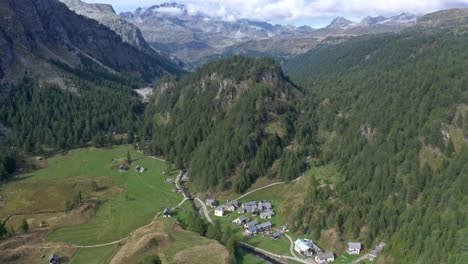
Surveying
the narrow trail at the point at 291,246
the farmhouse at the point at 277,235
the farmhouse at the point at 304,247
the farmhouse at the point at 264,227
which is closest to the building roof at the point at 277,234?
the farmhouse at the point at 277,235

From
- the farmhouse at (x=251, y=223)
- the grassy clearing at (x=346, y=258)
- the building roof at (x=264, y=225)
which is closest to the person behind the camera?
the grassy clearing at (x=346, y=258)

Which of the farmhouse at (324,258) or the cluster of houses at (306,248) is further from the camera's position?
the cluster of houses at (306,248)

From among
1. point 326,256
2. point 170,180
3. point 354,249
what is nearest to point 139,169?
point 170,180

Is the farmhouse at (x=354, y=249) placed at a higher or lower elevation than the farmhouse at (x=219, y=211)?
lower

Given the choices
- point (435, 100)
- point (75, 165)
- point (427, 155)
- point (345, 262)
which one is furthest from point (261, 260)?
point (75, 165)

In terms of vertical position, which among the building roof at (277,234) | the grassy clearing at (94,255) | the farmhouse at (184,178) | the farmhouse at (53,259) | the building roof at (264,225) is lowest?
the building roof at (277,234)

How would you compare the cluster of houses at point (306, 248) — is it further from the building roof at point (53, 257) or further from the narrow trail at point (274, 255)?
the building roof at point (53, 257)

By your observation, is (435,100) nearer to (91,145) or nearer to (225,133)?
(225,133)
